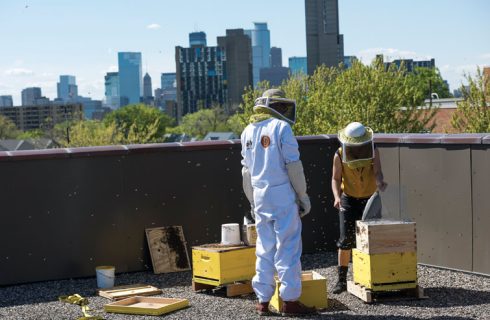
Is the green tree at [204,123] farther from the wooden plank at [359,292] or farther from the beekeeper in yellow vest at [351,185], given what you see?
the wooden plank at [359,292]

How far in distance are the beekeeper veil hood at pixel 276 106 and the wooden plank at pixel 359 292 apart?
1.87 metres

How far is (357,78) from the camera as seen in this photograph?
45656 mm

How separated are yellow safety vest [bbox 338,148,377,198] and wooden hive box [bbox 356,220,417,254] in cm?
46

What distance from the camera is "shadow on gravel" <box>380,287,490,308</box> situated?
336 inches

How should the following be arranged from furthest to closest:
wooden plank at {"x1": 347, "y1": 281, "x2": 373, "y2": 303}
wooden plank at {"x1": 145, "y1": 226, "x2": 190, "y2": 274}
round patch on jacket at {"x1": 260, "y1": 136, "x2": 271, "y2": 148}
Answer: wooden plank at {"x1": 145, "y1": 226, "x2": 190, "y2": 274}
wooden plank at {"x1": 347, "y1": 281, "x2": 373, "y2": 303}
round patch on jacket at {"x1": 260, "y1": 136, "x2": 271, "y2": 148}

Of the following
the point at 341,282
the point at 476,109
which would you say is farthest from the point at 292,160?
the point at 476,109

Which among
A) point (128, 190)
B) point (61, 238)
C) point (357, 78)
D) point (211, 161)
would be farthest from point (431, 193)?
point (357, 78)

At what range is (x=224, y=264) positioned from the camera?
916cm

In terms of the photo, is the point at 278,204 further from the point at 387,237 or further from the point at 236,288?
the point at 236,288

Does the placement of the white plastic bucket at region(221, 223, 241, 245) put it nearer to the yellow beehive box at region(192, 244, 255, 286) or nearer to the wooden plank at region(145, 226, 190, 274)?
the yellow beehive box at region(192, 244, 255, 286)

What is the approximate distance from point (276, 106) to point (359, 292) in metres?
2.11

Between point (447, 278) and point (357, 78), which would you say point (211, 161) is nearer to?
point (447, 278)

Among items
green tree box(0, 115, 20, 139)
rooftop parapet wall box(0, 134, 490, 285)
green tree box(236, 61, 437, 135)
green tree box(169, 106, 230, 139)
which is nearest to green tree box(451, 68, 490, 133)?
green tree box(236, 61, 437, 135)

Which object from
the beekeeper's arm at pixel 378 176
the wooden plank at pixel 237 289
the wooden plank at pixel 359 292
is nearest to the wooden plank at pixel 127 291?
the wooden plank at pixel 237 289
